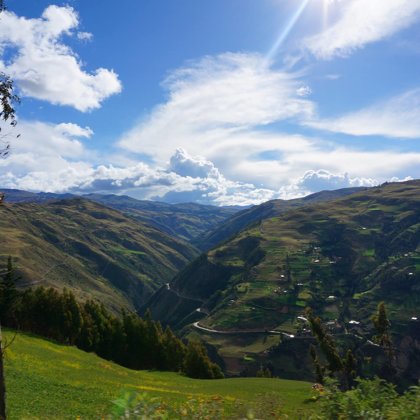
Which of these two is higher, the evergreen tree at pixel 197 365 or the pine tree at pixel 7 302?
the pine tree at pixel 7 302

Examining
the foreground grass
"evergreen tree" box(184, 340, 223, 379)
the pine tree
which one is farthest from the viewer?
"evergreen tree" box(184, 340, 223, 379)

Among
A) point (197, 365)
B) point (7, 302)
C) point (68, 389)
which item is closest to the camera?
point (68, 389)

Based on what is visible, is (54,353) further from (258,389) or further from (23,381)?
(258,389)

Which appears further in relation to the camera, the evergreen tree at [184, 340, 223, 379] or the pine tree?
the evergreen tree at [184, 340, 223, 379]

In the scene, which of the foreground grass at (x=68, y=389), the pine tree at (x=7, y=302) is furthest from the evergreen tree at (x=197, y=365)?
the pine tree at (x=7, y=302)

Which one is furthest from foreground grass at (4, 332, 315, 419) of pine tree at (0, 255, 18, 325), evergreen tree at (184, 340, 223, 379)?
evergreen tree at (184, 340, 223, 379)

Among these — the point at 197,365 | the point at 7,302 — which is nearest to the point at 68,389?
the point at 7,302

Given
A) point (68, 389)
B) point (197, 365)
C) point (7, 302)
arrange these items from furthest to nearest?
point (197, 365), point (7, 302), point (68, 389)

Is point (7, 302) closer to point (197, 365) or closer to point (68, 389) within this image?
point (197, 365)

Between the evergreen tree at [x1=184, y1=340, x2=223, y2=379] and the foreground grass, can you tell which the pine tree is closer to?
the foreground grass

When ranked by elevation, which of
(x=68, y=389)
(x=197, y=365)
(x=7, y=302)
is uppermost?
(x=7, y=302)

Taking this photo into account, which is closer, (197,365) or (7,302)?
(7,302)

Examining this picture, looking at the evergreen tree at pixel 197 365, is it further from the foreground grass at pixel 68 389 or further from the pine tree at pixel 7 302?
the pine tree at pixel 7 302

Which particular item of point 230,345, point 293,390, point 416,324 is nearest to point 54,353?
point 293,390
